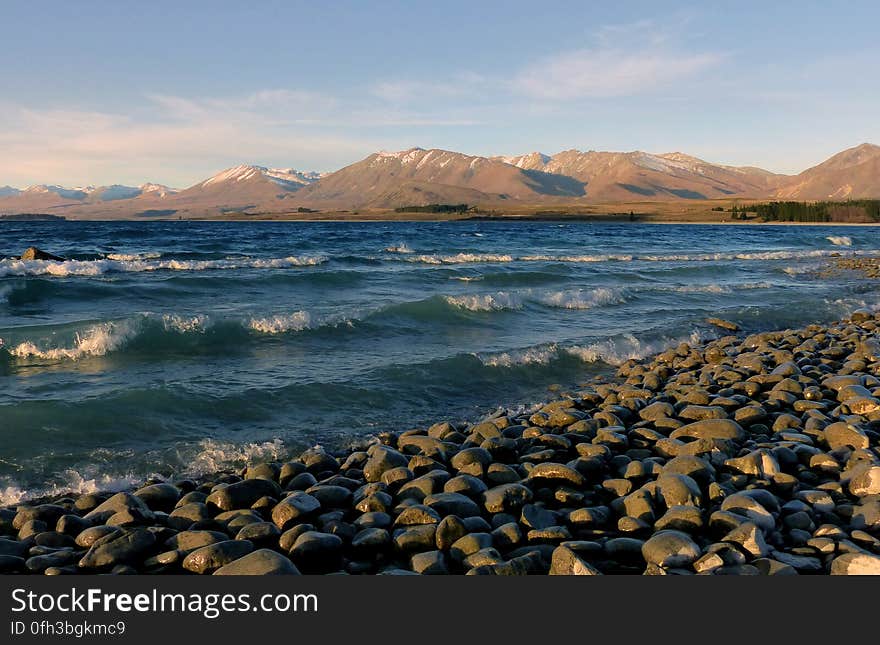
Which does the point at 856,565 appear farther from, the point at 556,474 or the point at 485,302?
the point at 485,302

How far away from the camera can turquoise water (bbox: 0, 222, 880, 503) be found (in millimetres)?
7598

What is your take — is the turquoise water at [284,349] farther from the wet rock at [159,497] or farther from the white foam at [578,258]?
the white foam at [578,258]

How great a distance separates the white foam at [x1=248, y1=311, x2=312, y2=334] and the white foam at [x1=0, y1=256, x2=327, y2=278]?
50.2 feet

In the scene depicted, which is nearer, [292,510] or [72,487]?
[292,510]

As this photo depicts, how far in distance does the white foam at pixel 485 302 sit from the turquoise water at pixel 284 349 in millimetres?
68

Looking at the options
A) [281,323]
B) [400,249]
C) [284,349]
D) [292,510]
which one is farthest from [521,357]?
[400,249]

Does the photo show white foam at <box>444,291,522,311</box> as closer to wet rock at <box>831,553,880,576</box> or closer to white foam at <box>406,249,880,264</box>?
wet rock at <box>831,553,880,576</box>

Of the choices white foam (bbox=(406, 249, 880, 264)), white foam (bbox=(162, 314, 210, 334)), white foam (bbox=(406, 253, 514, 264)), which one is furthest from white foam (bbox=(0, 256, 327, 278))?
white foam (bbox=(162, 314, 210, 334))

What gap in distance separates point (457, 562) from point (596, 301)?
15.9 metres

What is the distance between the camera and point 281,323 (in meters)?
14.1

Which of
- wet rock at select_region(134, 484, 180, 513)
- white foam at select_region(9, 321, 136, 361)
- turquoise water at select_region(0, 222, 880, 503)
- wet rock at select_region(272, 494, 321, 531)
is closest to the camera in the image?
wet rock at select_region(272, 494, 321, 531)

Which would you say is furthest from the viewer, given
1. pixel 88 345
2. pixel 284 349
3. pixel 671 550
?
pixel 284 349

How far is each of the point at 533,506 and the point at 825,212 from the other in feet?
382

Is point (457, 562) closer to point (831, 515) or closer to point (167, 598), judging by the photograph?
point (167, 598)
